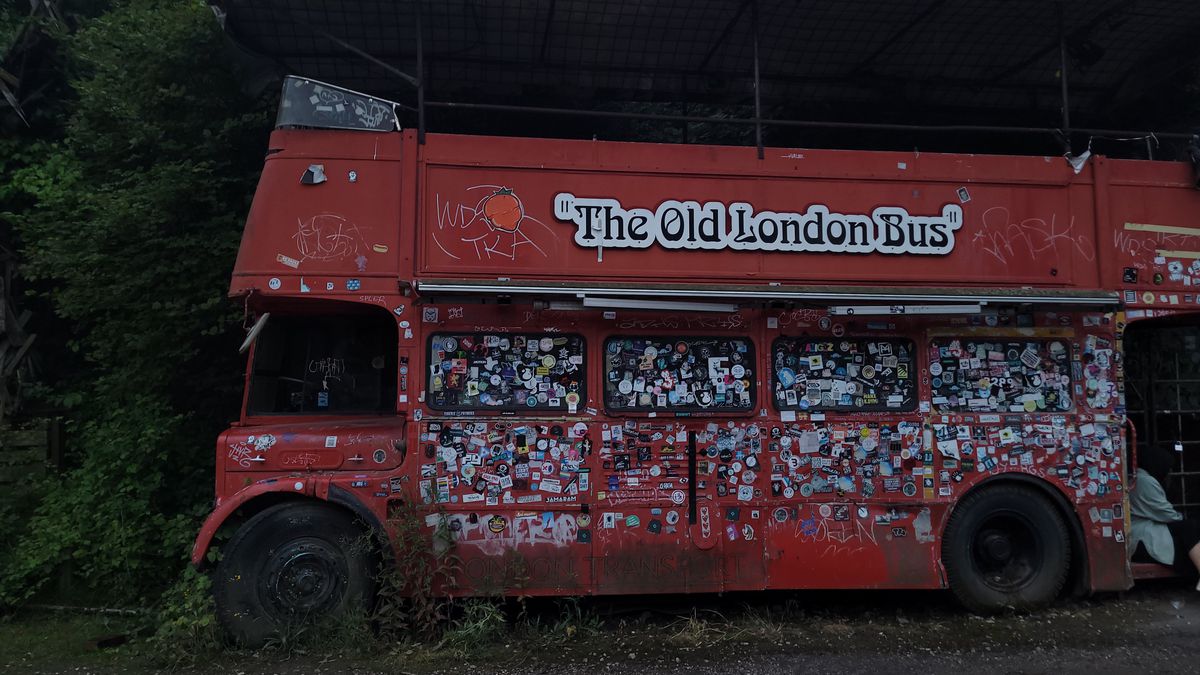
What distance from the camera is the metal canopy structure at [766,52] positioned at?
260 inches

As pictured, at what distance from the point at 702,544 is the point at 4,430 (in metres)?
6.52

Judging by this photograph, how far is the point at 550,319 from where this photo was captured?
5562mm

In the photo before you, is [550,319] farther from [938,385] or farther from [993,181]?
[993,181]

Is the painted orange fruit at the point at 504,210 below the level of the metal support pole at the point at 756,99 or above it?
below

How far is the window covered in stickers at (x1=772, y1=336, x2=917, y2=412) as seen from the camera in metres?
5.71

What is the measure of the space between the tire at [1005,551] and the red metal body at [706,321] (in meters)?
0.15

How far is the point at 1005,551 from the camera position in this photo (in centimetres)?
585

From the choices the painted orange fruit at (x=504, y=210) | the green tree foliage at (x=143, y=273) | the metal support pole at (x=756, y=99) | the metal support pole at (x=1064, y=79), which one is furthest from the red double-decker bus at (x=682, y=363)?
the green tree foliage at (x=143, y=273)

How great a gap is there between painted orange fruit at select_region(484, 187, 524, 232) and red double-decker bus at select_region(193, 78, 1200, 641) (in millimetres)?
18

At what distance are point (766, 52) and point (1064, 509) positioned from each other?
4933mm

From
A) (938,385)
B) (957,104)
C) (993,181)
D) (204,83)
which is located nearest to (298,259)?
(204,83)

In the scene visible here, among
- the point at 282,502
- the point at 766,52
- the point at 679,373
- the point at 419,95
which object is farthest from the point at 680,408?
the point at 766,52

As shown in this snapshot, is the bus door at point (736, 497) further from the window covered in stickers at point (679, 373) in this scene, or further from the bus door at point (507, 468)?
the bus door at point (507, 468)

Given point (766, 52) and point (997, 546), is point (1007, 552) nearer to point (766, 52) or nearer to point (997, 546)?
point (997, 546)
